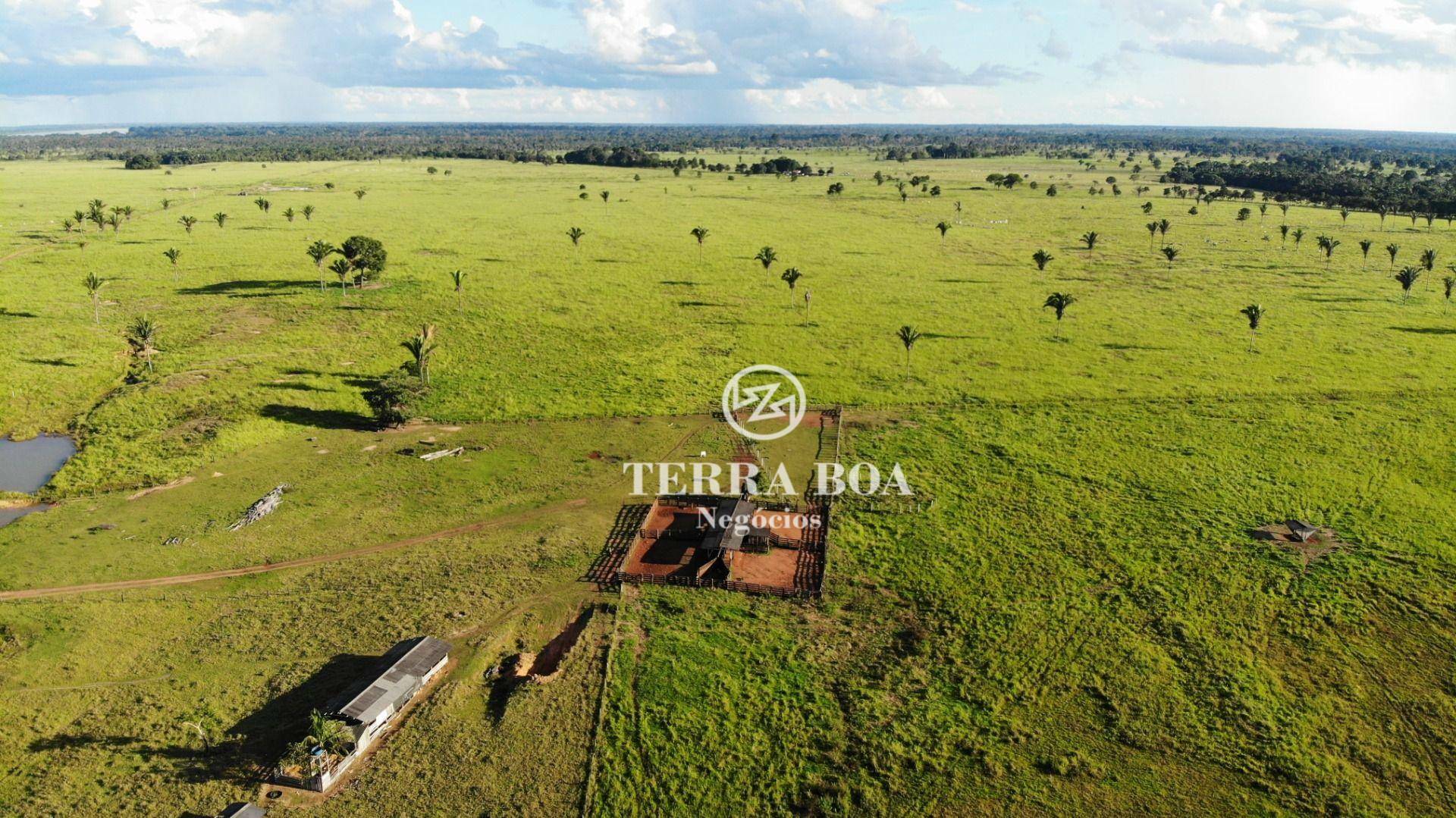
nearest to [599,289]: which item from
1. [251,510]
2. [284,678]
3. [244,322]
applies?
[244,322]

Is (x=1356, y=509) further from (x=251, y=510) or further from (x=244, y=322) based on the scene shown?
(x=244, y=322)

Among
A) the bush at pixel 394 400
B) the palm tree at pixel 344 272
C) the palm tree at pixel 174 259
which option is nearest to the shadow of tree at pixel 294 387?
the bush at pixel 394 400

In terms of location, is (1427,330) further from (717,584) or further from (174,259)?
(174,259)

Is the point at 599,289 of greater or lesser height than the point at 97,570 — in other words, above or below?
above

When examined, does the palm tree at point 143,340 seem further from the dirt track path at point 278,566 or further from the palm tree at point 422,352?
the dirt track path at point 278,566

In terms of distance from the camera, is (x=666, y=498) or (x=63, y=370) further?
(x=63, y=370)
